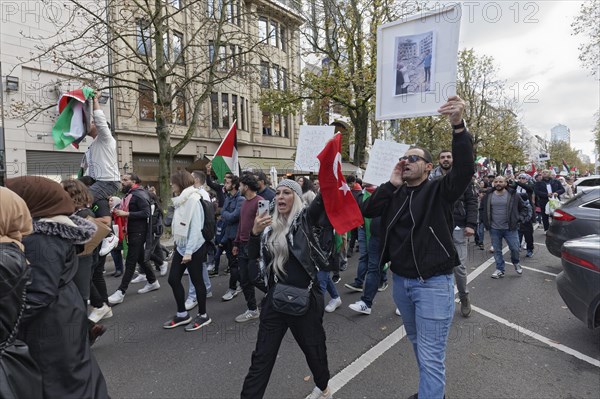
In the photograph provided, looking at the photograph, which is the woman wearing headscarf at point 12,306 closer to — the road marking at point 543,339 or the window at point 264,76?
the road marking at point 543,339

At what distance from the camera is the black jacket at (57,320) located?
1854 mm

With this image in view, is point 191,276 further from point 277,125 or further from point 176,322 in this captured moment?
point 277,125

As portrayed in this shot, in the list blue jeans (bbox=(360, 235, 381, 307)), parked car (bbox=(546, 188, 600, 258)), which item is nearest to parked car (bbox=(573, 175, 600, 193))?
parked car (bbox=(546, 188, 600, 258))

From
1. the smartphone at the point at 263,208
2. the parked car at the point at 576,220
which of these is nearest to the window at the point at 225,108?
the parked car at the point at 576,220

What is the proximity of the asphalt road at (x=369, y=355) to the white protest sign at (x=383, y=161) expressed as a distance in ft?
5.75

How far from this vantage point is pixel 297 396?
2850mm

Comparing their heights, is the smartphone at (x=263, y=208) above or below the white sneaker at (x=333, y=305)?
above

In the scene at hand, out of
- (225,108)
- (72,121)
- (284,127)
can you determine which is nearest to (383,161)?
(72,121)

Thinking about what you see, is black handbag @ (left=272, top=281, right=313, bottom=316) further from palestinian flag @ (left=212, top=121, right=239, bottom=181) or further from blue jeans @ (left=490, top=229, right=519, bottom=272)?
blue jeans @ (left=490, top=229, right=519, bottom=272)

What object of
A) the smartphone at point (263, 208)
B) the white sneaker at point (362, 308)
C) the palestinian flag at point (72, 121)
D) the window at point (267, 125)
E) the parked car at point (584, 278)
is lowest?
the white sneaker at point (362, 308)

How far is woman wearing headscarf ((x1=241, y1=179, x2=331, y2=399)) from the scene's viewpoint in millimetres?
2439

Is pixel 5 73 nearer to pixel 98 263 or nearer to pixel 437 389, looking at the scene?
pixel 98 263

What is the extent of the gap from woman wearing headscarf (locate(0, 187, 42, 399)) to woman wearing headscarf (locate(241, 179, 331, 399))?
1.27 meters

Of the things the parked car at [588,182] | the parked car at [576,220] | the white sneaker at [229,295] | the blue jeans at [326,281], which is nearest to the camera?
the blue jeans at [326,281]
